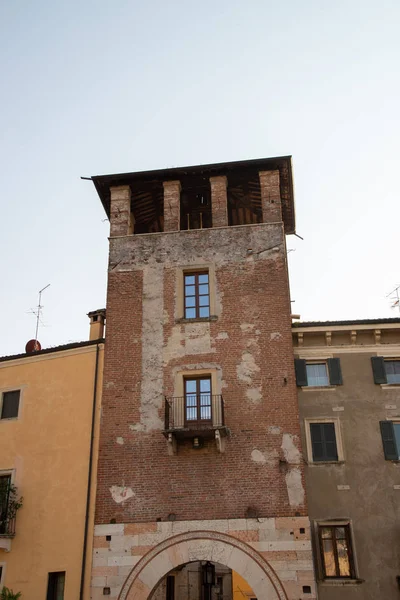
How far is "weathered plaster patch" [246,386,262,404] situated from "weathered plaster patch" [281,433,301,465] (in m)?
1.32

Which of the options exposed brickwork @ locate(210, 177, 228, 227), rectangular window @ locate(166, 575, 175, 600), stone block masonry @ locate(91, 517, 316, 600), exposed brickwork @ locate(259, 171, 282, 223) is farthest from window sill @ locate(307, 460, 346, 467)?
rectangular window @ locate(166, 575, 175, 600)

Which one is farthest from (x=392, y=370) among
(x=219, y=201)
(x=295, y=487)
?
(x=219, y=201)

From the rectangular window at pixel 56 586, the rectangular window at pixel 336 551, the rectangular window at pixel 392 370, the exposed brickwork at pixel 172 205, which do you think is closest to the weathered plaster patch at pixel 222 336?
the exposed brickwork at pixel 172 205

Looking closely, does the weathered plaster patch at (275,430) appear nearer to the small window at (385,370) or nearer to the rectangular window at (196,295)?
the small window at (385,370)

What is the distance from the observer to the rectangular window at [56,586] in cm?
1792

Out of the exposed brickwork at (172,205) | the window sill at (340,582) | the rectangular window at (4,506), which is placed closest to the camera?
the window sill at (340,582)

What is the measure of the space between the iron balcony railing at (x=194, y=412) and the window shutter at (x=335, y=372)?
3567 millimetres

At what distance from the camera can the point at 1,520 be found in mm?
18875

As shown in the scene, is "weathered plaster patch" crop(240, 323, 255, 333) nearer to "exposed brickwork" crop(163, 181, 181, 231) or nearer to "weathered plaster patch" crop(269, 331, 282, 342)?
"weathered plaster patch" crop(269, 331, 282, 342)

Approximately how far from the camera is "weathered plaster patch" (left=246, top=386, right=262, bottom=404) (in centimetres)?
1908

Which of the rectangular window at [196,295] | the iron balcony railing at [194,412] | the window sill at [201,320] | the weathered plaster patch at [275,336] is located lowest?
the iron balcony railing at [194,412]

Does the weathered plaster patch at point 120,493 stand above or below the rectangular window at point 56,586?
above

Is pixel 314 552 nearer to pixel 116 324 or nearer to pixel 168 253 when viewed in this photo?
pixel 116 324

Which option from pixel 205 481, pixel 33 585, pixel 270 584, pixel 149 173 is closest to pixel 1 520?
pixel 33 585
